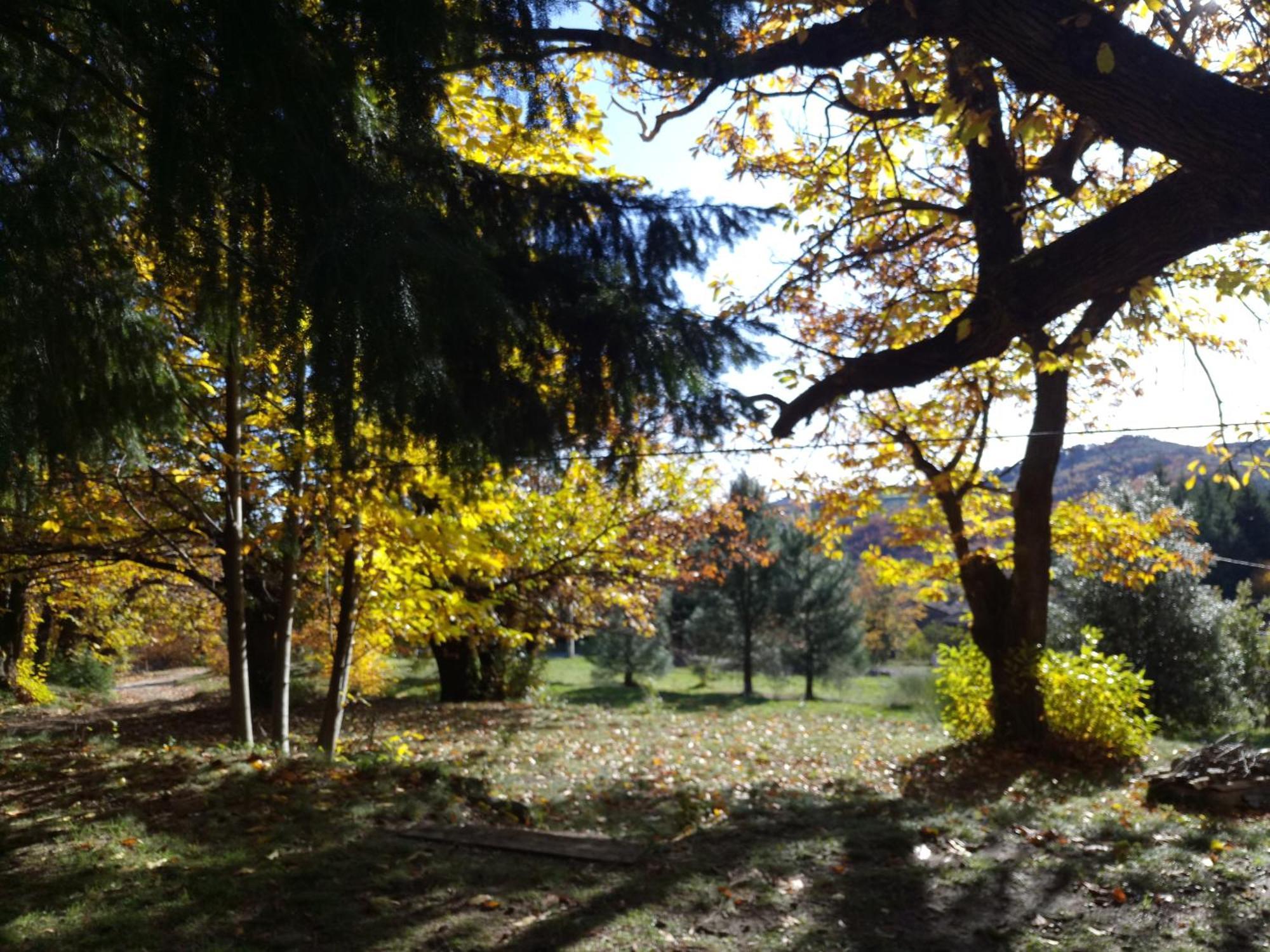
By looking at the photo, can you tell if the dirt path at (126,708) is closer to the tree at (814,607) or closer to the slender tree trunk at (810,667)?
the tree at (814,607)

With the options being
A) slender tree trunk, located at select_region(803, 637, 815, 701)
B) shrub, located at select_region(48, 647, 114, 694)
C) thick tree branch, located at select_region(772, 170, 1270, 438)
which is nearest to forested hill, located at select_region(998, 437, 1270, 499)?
slender tree trunk, located at select_region(803, 637, 815, 701)

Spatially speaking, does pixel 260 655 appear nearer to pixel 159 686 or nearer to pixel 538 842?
pixel 538 842

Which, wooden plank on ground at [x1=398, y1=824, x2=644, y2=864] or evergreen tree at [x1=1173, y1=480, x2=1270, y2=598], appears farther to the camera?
evergreen tree at [x1=1173, y1=480, x2=1270, y2=598]

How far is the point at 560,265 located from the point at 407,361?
1.18 metres

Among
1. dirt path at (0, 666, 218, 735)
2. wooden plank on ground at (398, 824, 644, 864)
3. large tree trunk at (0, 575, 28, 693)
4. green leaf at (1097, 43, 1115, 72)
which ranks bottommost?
wooden plank on ground at (398, 824, 644, 864)

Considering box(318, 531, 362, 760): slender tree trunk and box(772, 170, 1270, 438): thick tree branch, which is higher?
box(772, 170, 1270, 438): thick tree branch

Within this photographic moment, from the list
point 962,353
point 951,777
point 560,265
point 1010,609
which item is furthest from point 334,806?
point 1010,609

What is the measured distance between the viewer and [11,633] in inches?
607

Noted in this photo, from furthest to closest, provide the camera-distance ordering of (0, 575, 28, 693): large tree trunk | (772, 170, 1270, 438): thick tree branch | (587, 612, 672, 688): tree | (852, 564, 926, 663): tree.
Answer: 1. (852, 564, 926, 663): tree
2. (587, 612, 672, 688): tree
3. (0, 575, 28, 693): large tree trunk
4. (772, 170, 1270, 438): thick tree branch

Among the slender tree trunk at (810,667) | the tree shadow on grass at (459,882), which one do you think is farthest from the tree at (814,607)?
the tree shadow on grass at (459,882)

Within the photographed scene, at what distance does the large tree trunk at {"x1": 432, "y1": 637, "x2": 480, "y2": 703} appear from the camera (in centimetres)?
1609

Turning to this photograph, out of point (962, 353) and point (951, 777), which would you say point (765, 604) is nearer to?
point (951, 777)

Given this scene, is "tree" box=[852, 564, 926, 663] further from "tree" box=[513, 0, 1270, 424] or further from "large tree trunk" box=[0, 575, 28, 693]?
"tree" box=[513, 0, 1270, 424]

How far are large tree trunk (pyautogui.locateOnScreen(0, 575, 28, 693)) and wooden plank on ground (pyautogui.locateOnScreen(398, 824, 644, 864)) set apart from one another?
11.7 meters
